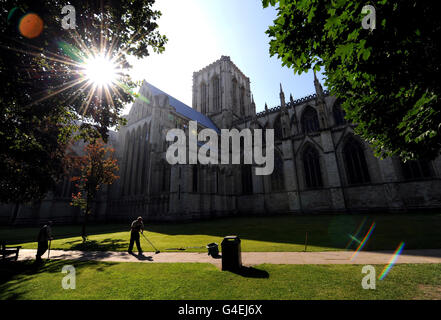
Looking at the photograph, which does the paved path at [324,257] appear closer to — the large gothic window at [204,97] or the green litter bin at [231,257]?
the green litter bin at [231,257]

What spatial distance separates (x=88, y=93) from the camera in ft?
28.6

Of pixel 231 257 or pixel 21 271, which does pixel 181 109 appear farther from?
pixel 231 257

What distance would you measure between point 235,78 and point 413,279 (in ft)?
141

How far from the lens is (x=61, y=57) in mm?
7012

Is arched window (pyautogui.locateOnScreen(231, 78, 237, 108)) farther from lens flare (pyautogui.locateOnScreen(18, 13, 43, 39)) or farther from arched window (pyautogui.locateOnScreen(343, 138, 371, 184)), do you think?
lens flare (pyautogui.locateOnScreen(18, 13, 43, 39))

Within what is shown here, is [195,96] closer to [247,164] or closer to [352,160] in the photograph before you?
[247,164]

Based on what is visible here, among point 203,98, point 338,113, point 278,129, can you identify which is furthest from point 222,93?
point 338,113

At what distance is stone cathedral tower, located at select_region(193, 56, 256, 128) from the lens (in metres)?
37.4

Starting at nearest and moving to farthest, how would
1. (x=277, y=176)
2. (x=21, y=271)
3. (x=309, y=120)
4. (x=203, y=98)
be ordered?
1. (x=21, y=271)
2. (x=277, y=176)
3. (x=309, y=120)
4. (x=203, y=98)

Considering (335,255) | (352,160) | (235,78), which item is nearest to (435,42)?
(335,255)

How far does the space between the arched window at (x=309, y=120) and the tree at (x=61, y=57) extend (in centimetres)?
2571

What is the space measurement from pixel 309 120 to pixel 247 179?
1377cm

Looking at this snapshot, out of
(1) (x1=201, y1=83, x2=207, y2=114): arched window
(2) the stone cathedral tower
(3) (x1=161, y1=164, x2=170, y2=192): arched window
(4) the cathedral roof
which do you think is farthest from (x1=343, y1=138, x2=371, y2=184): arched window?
(1) (x1=201, y1=83, x2=207, y2=114): arched window

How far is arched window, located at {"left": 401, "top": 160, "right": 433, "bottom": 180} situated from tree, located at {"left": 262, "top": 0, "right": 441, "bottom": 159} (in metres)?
19.3
